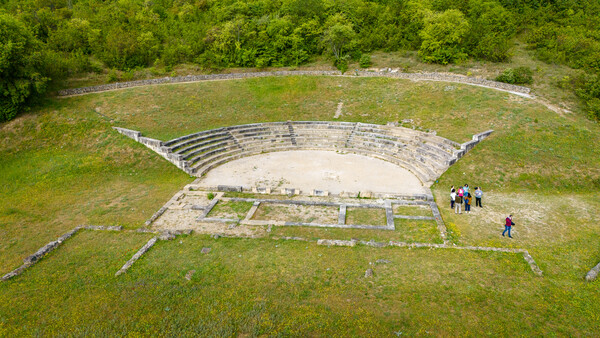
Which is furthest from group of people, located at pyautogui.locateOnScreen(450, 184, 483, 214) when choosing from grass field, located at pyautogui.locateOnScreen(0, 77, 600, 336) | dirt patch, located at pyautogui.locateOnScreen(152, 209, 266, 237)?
dirt patch, located at pyautogui.locateOnScreen(152, 209, 266, 237)

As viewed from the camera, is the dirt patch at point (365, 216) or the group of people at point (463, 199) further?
the group of people at point (463, 199)

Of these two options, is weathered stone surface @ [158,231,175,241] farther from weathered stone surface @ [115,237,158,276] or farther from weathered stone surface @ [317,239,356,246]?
weathered stone surface @ [317,239,356,246]

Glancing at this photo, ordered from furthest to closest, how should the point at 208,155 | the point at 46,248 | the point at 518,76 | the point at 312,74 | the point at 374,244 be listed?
1. the point at 312,74
2. the point at 518,76
3. the point at 208,155
4. the point at 374,244
5. the point at 46,248

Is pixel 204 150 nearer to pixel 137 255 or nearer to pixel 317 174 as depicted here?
pixel 317 174

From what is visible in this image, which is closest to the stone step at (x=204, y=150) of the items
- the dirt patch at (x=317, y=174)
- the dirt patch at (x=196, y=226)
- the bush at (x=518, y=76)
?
the dirt patch at (x=317, y=174)

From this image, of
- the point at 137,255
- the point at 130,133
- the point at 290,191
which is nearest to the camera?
the point at 137,255

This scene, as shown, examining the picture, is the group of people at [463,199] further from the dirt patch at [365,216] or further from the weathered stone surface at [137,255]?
the weathered stone surface at [137,255]

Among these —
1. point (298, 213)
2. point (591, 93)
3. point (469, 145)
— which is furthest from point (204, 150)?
point (591, 93)
